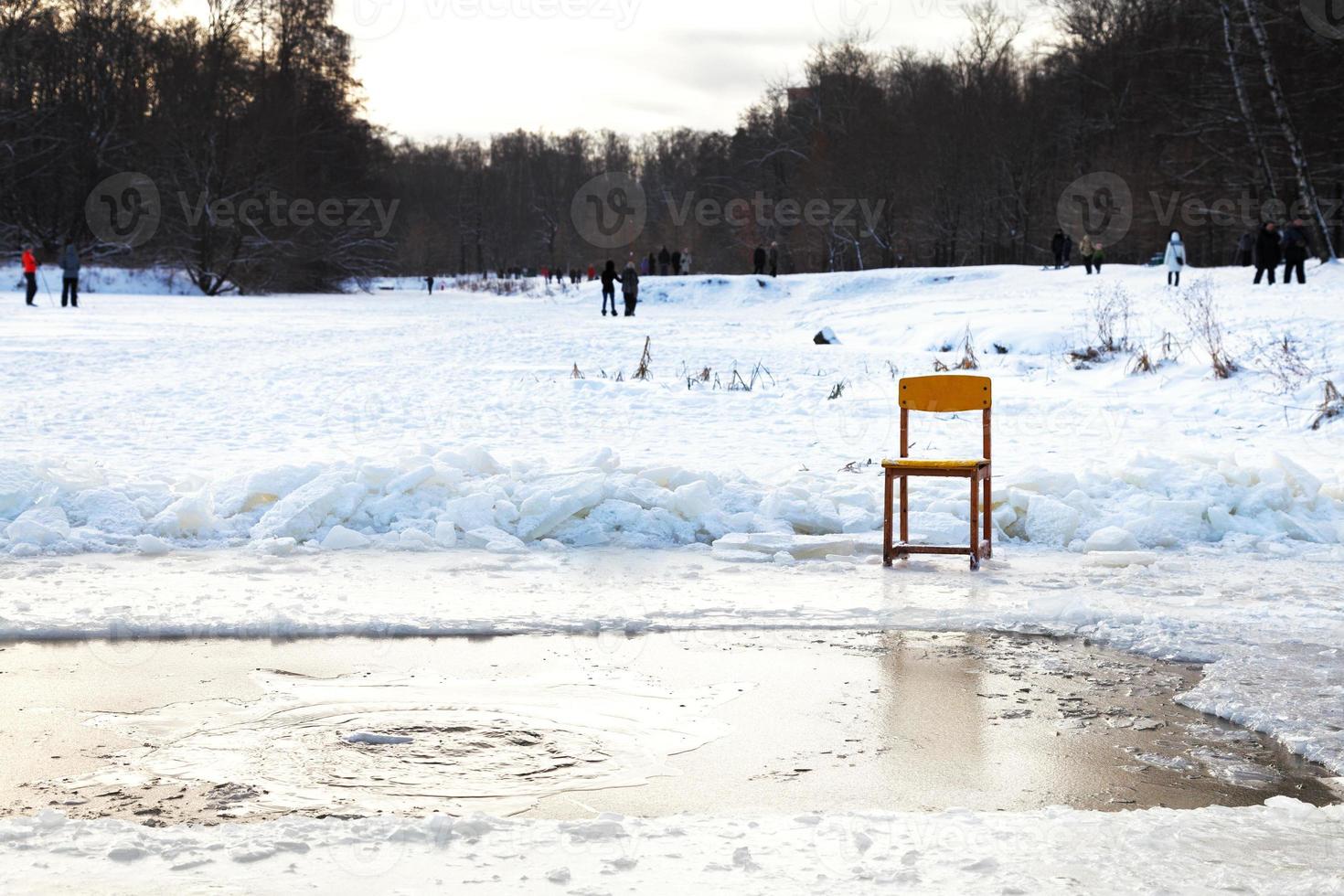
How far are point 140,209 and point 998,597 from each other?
55278 millimetres

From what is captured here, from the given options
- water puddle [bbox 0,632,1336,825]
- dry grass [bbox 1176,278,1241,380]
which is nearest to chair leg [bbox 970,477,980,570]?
water puddle [bbox 0,632,1336,825]

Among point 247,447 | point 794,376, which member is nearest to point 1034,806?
point 247,447


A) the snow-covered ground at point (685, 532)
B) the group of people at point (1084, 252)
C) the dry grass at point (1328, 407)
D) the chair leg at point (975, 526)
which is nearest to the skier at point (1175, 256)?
the group of people at point (1084, 252)

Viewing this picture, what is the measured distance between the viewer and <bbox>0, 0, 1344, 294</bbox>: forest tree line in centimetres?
4488

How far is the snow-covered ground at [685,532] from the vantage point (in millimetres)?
3764

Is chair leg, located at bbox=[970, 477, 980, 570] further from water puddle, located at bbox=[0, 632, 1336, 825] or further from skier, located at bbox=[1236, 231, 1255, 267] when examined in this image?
skier, located at bbox=[1236, 231, 1255, 267]

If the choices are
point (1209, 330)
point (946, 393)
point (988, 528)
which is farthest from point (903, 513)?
point (1209, 330)

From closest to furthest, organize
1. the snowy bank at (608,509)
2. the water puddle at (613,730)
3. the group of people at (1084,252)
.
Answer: the water puddle at (613,730) → the snowy bank at (608,509) → the group of people at (1084,252)

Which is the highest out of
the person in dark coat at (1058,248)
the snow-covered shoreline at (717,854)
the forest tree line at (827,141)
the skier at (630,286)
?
the forest tree line at (827,141)

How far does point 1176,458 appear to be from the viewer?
996cm

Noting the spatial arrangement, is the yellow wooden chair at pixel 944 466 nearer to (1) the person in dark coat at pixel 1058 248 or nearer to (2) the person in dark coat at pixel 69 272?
(2) the person in dark coat at pixel 69 272

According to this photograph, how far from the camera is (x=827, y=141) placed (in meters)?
76.9

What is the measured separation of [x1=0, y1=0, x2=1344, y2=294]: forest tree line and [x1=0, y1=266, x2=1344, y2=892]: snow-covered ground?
26446 mm

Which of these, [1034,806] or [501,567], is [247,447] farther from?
[1034,806]
